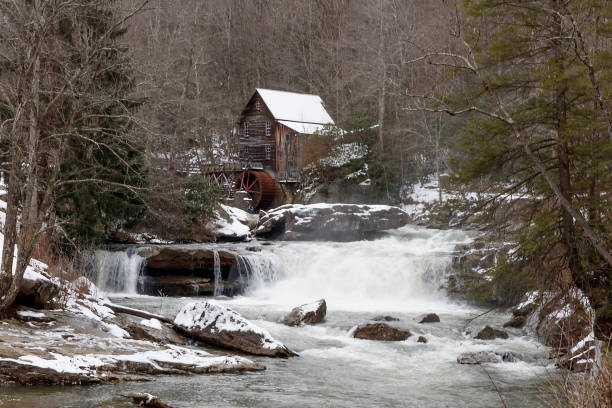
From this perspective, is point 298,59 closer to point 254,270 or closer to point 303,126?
point 303,126

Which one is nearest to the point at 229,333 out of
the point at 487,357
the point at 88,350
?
the point at 88,350

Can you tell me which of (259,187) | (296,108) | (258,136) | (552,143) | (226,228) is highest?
(296,108)

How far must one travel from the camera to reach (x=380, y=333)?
41.9ft

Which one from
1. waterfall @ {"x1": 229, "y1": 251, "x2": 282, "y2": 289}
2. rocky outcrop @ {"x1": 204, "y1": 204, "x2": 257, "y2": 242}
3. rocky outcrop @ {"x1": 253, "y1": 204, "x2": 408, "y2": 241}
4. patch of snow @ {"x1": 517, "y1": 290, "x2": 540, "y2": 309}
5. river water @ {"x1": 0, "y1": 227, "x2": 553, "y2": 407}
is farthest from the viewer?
rocky outcrop @ {"x1": 253, "y1": 204, "x2": 408, "y2": 241}

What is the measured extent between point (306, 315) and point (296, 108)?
28.5 metres

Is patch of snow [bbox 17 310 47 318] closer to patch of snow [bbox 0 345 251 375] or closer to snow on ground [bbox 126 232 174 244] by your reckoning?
patch of snow [bbox 0 345 251 375]

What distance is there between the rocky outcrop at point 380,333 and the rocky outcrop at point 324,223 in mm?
11794

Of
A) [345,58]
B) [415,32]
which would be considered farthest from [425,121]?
[345,58]

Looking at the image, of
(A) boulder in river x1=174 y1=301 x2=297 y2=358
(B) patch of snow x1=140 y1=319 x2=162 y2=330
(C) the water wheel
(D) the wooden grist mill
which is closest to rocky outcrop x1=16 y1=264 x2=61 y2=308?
(B) patch of snow x1=140 y1=319 x2=162 y2=330

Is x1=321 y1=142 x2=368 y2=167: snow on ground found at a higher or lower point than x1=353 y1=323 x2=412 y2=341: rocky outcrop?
higher

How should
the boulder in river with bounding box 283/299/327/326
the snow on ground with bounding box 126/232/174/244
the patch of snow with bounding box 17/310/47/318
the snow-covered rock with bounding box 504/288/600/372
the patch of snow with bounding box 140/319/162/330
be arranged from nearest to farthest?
the snow-covered rock with bounding box 504/288/600/372 → the patch of snow with bounding box 17/310/47/318 → the patch of snow with bounding box 140/319/162/330 → the boulder in river with bounding box 283/299/327/326 → the snow on ground with bounding box 126/232/174/244

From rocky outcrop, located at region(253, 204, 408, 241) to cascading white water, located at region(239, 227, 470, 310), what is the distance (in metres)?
2.98

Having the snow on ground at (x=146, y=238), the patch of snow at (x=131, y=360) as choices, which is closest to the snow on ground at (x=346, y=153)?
the snow on ground at (x=146, y=238)

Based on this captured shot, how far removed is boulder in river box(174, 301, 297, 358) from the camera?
10836 mm
